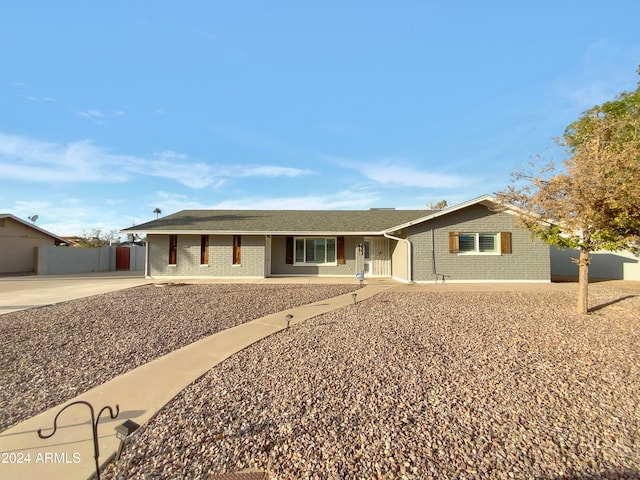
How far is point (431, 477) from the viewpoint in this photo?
2.21 metres

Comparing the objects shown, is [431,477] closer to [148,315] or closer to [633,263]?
[148,315]

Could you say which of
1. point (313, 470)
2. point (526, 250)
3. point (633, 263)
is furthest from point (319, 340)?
point (633, 263)

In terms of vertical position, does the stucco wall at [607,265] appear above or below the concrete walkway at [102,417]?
above

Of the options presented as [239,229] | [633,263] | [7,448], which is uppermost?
[239,229]

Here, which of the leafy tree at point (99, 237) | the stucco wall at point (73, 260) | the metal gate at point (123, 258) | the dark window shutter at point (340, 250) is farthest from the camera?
the leafy tree at point (99, 237)

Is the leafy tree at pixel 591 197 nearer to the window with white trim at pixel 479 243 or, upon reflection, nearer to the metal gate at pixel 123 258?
the window with white trim at pixel 479 243

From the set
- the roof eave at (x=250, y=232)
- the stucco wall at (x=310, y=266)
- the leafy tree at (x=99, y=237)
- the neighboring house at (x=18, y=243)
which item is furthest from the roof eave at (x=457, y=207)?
the leafy tree at (x=99, y=237)

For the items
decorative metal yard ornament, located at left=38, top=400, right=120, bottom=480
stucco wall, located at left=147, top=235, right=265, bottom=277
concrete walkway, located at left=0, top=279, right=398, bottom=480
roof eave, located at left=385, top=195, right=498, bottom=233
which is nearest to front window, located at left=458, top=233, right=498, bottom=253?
roof eave, located at left=385, top=195, right=498, bottom=233

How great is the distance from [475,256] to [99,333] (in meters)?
13.7

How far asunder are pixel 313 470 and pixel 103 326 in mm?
6105

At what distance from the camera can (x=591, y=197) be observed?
6.39 m

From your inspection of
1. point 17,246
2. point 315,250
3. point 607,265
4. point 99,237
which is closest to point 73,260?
point 17,246

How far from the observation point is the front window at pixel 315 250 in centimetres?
1625

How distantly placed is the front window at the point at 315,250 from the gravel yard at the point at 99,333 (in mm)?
5312
